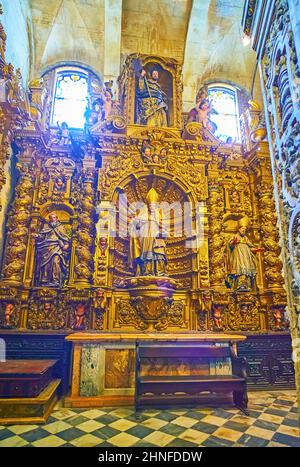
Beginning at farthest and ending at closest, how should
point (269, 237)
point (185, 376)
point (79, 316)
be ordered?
point (269, 237), point (79, 316), point (185, 376)

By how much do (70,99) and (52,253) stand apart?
18.4ft

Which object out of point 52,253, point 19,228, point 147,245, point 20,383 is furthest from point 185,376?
point 19,228

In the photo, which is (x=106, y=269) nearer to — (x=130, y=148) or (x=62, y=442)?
(x=130, y=148)

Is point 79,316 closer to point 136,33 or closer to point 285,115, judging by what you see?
point 285,115

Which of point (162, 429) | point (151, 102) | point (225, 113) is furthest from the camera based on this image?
point (225, 113)

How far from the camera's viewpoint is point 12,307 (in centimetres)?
620

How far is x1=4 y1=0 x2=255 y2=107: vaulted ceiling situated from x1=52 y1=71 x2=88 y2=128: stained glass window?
0.58 meters

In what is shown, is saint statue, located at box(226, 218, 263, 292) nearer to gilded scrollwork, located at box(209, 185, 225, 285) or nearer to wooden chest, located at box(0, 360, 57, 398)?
gilded scrollwork, located at box(209, 185, 225, 285)

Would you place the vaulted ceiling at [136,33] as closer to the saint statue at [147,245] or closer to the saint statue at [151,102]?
the saint statue at [151,102]

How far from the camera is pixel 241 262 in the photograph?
283 inches

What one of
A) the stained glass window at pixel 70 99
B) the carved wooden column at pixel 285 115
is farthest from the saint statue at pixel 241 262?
the stained glass window at pixel 70 99

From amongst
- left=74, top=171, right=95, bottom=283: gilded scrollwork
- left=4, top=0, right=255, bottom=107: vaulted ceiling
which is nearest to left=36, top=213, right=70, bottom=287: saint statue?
left=74, top=171, right=95, bottom=283: gilded scrollwork

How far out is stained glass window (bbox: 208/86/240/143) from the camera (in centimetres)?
1008

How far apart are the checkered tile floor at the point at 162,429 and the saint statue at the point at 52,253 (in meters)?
2.87
